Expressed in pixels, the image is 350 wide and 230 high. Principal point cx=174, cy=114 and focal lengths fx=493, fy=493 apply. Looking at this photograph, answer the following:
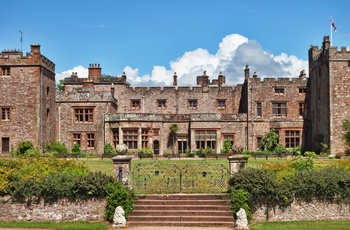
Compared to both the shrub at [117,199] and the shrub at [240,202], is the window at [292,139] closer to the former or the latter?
the shrub at [240,202]

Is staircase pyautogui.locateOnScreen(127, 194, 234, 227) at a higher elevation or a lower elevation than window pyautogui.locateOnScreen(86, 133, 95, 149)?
lower

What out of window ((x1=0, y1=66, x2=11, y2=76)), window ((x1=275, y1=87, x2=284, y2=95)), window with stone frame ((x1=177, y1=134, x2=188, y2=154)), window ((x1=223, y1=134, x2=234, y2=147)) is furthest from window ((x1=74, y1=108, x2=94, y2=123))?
window ((x1=275, y1=87, x2=284, y2=95))

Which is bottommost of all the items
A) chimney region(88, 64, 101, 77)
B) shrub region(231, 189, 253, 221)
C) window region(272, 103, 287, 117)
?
shrub region(231, 189, 253, 221)

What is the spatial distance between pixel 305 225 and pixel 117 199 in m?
6.75

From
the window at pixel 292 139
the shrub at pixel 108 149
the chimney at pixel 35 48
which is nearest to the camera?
the chimney at pixel 35 48

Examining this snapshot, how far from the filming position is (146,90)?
4897 cm

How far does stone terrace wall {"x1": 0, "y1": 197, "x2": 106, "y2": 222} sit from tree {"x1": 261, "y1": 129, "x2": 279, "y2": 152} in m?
28.9

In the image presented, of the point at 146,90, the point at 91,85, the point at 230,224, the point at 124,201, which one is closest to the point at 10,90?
the point at 91,85

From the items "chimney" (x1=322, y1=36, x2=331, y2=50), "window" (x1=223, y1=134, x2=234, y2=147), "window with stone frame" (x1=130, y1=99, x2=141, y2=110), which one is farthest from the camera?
"window with stone frame" (x1=130, y1=99, x2=141, y2=110)

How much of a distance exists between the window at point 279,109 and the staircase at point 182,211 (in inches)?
1165

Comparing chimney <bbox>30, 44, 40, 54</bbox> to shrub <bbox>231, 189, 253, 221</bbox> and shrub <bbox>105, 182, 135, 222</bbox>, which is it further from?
shrub <bbox>231, 189, 253, 221</bbox>

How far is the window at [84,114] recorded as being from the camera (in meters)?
44.7

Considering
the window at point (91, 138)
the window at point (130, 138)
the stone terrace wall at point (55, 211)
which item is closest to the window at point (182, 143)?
the window at point (130, 138)

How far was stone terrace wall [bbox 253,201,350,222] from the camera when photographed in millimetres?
18312
